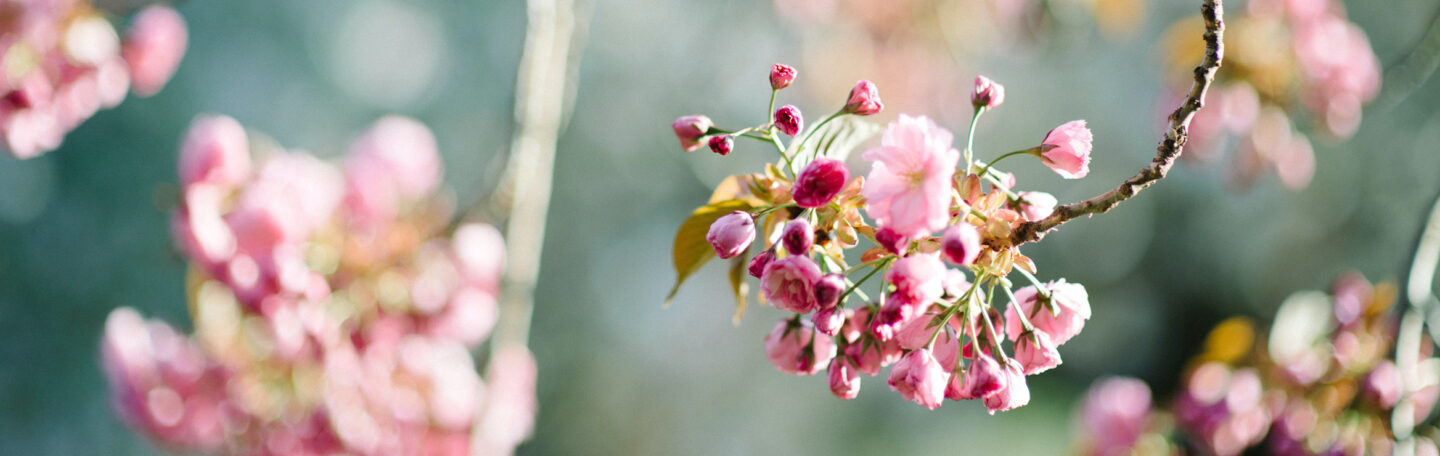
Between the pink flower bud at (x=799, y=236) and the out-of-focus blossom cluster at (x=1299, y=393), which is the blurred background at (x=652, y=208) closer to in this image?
the out-of-focus blossom cluster at (x=1299, y=393)

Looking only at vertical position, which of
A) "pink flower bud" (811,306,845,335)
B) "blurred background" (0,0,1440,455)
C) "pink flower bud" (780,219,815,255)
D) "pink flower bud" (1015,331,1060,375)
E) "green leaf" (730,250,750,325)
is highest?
"pink flower bud" (780,219,815,255)

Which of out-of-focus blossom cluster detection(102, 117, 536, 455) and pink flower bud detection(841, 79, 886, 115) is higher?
pink flower bud detection(841, 79, 886, 115)

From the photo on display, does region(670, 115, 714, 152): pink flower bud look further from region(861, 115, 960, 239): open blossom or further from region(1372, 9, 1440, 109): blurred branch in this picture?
region(1372, 9, 1440, 109): blurred branch

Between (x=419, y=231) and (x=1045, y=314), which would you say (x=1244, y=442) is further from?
(x=419, y=231)

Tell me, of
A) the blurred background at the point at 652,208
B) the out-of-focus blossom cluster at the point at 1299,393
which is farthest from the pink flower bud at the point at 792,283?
the blurred background at the point at 652,208

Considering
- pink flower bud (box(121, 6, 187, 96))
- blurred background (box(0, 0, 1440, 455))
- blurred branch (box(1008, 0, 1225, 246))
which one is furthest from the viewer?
blurred background (box(0, 0, 1440, 455))

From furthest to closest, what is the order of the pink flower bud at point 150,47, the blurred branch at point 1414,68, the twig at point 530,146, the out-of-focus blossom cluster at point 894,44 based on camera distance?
1. the out-of-focus blossom cluster at point 894,44
2. the pink flower bud at point 150,47
3. the blurred branch at point 1414,68
4. the twig at point 530,146

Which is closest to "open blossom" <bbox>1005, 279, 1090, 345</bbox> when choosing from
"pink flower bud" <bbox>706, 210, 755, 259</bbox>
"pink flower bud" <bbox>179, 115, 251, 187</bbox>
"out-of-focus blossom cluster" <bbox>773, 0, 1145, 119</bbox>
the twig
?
"pink flower bud" <bbox>706, 210, 755, 259</bbox>

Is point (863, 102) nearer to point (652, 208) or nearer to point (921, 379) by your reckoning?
point (921, 379)
